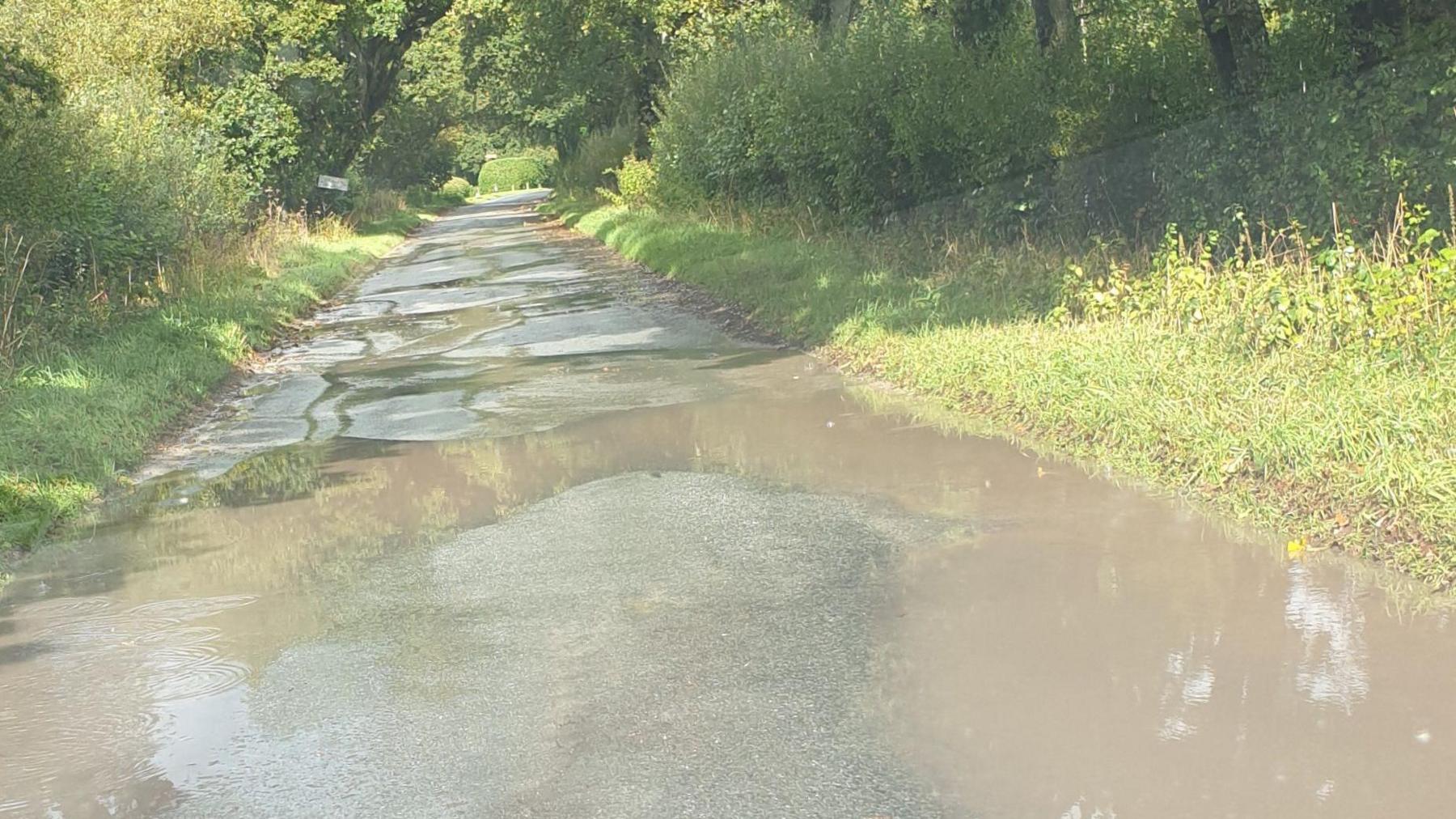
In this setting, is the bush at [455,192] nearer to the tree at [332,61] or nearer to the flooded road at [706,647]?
the tree at [332,61]

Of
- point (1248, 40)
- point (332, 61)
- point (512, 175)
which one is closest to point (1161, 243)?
point (1248, 40)

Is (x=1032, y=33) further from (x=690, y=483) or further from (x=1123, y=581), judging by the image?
(x=1123, y=581)

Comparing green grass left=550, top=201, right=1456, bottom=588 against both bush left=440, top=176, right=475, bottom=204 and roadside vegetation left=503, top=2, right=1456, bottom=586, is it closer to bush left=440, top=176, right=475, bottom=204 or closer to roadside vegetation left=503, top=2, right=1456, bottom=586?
roadside vegetation left=503, top=2, right=1456, bottom=586

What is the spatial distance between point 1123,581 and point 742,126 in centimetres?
1881

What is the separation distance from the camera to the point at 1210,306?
10094 millimetres

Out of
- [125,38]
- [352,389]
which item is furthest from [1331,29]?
[125,38]

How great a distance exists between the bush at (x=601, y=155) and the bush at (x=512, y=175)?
67.8 metres

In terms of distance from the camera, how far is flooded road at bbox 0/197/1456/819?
4438mm

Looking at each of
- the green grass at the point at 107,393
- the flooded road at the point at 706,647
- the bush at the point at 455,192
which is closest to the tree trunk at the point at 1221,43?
the flooded road at the point at 706,647

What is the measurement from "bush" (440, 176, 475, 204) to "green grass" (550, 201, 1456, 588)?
74839mm

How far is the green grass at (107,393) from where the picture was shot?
9.16 m

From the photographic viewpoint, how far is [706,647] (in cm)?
566

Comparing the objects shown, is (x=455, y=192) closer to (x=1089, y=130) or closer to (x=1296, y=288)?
(x=1089, y=130)

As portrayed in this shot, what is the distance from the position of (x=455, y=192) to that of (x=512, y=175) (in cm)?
2845
